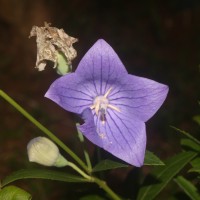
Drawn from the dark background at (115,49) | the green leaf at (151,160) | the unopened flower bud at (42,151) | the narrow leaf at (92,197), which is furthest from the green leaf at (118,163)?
the dark background at (115,49)

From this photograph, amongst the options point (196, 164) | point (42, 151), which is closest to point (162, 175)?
point (196, 164)

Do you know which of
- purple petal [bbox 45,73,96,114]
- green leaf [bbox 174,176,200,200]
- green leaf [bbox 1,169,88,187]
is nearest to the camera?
purple petal [bbox 45,73,96,114]

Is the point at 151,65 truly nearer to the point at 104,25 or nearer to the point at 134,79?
the point at 104,25

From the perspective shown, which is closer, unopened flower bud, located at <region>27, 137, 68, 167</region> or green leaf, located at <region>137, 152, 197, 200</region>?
unopened flower bud, located at <region>27, 137, 68, 167</region>

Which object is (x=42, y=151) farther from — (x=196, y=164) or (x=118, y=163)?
(x=196, y=164)

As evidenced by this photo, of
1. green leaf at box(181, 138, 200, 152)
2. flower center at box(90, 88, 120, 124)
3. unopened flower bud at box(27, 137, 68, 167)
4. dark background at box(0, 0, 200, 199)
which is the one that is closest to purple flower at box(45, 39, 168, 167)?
flower center at box(90, 88, 120, 124)

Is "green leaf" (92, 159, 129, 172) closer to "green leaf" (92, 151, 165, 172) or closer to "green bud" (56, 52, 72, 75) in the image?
"green leaf" (92, 151, 165, 172)

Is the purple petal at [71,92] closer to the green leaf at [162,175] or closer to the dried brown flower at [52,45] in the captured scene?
the dried brown flower at [52,45]
